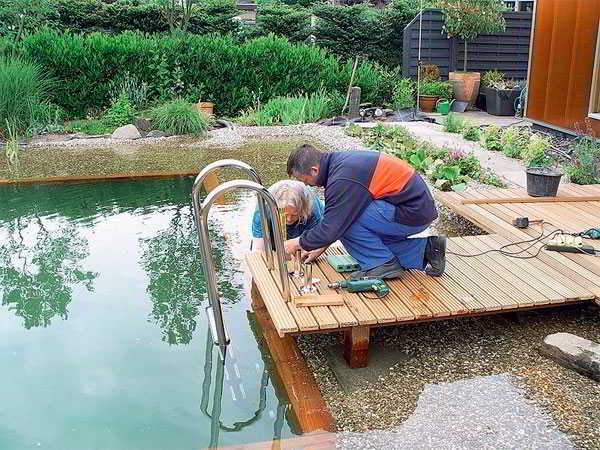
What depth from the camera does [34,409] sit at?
120 inches

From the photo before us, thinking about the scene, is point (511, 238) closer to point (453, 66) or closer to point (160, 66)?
point (160, 66)

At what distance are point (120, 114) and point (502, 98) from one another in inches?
250

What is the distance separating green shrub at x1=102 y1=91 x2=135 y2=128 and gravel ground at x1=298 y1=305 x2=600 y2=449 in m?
7.60

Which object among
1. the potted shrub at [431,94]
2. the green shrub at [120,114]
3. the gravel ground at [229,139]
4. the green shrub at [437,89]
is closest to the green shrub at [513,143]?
the gravel ground at [229,139]

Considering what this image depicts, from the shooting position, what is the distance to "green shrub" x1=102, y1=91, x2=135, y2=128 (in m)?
10.2

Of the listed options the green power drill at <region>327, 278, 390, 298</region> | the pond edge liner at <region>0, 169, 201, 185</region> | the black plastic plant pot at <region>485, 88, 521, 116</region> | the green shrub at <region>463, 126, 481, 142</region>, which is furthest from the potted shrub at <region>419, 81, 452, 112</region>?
the green power drill at <region>327, 278, 390, 298</region>

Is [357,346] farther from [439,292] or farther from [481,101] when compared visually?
[481,101]

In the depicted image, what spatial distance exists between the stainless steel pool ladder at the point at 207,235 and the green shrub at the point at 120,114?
7121 mm

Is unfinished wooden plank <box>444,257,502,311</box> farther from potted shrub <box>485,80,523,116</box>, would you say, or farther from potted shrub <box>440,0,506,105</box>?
potted shrub <box>440,0,506,105</box>

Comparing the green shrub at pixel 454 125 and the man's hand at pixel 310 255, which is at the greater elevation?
the man's hand at pixel 310 255

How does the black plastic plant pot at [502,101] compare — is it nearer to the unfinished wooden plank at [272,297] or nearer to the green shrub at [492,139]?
the green shrub at [492,139]

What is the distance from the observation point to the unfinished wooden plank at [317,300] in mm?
3230

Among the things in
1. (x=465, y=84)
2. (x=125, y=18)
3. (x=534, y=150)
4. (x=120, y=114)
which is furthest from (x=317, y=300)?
(x=125, y=18)

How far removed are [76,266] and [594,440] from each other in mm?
3524
